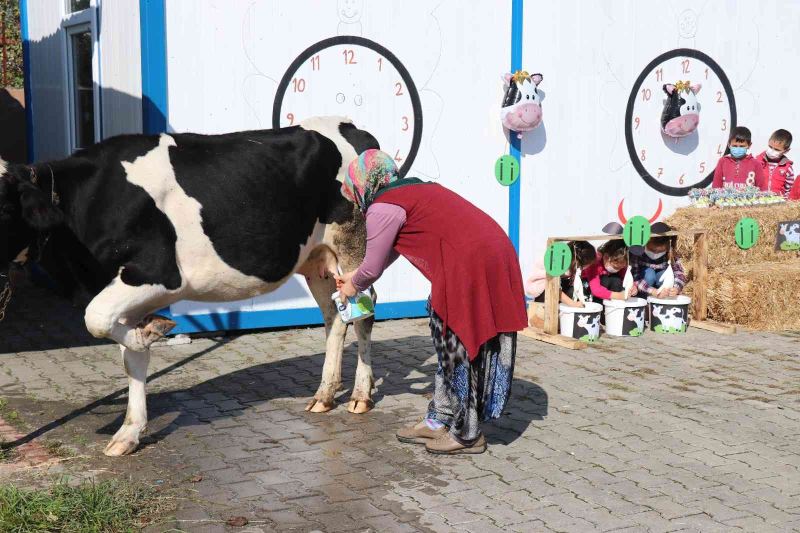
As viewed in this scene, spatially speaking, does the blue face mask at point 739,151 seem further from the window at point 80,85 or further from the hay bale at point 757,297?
the window at point 80,85

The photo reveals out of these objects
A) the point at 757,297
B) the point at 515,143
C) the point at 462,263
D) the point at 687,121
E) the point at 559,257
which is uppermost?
the point at 687,121

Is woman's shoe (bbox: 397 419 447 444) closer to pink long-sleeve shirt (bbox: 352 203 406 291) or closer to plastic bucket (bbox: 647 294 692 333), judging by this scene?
pink long-sleeve shirt (bbox: 352 203 406 291)

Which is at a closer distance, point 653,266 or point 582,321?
point 582,321

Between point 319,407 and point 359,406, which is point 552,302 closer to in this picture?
point 359,406

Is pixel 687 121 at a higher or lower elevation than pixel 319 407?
higher

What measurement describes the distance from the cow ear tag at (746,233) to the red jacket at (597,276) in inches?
56.2

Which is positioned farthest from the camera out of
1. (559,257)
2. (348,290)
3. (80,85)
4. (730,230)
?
(80,85)

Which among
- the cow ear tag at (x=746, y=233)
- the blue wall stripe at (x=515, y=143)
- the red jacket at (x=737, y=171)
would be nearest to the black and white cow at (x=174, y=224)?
the blue wall stripe at (x=515, y=143)

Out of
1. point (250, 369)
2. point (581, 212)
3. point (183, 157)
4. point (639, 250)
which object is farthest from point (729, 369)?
point (183, 157)

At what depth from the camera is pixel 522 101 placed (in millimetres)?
9070

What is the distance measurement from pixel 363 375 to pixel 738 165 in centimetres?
546

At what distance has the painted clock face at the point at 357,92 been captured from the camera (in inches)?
334

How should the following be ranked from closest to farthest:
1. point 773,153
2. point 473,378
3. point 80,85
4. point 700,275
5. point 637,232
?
point 473,378 → point 637,232 → point 700,275 → point 80,85 → point 773,153

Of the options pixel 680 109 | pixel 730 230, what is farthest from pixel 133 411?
pixel 680 109
